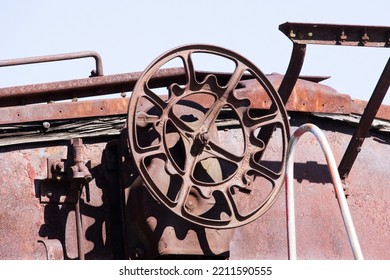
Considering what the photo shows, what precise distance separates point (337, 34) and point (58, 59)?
6.73ft

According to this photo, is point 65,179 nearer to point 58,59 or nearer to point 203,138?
point 203,138

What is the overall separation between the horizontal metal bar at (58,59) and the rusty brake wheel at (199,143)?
2.06 feet

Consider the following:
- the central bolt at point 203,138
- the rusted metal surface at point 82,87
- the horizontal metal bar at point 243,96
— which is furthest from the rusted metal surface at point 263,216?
the central bolt at point 203,138

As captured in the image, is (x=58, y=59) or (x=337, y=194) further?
(x=58, y=59)

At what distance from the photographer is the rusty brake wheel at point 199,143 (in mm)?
8219

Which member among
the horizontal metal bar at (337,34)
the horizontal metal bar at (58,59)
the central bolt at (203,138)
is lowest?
the central bolt at (203,138)

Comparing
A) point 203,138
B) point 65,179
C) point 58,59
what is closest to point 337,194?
point 203,138

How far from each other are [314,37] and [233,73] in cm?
65

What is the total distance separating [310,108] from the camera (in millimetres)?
9445

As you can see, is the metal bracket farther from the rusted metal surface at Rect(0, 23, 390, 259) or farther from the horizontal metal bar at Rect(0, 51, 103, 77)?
the horizontal metal bar at Rect(0, 51, 103, 77)

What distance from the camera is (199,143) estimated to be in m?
8.38

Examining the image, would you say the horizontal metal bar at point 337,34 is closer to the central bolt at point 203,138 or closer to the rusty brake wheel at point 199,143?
the rusty brake wheel at point 199,143

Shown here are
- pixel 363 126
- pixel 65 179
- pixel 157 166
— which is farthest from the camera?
pixel 363 126
